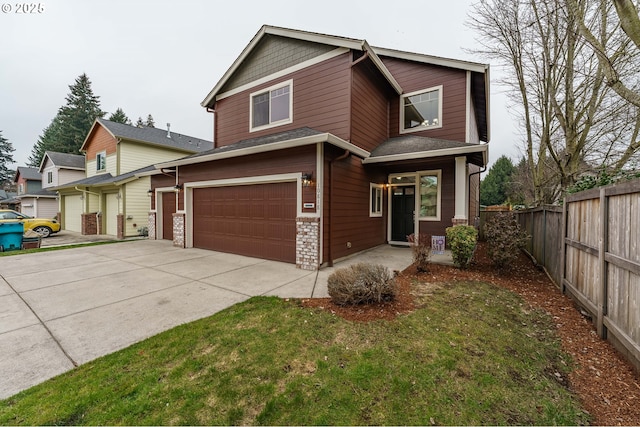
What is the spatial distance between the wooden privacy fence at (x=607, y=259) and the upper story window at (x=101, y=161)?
882 inches

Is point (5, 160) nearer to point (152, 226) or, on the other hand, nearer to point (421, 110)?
point (152, 226)

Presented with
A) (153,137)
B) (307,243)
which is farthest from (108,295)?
(153,137)

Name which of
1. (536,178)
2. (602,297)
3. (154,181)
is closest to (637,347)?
(602,297)

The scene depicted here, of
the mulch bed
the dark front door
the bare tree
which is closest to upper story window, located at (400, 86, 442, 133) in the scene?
the dark front door

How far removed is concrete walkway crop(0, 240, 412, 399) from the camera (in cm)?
276

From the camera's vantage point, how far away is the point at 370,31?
45.3ft

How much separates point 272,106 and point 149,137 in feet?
41.7

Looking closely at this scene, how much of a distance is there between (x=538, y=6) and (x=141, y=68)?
2477cm

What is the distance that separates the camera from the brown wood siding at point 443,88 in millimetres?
8375

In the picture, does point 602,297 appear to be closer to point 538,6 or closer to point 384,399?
point 384,399

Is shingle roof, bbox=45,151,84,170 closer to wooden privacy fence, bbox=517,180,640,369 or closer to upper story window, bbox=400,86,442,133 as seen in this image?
upper story window, bbox=400,86,442,133

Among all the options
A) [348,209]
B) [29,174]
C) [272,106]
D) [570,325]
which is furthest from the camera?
[29,174]

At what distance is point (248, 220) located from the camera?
24.7ft

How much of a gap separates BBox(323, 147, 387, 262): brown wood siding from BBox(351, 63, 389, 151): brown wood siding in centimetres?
89
